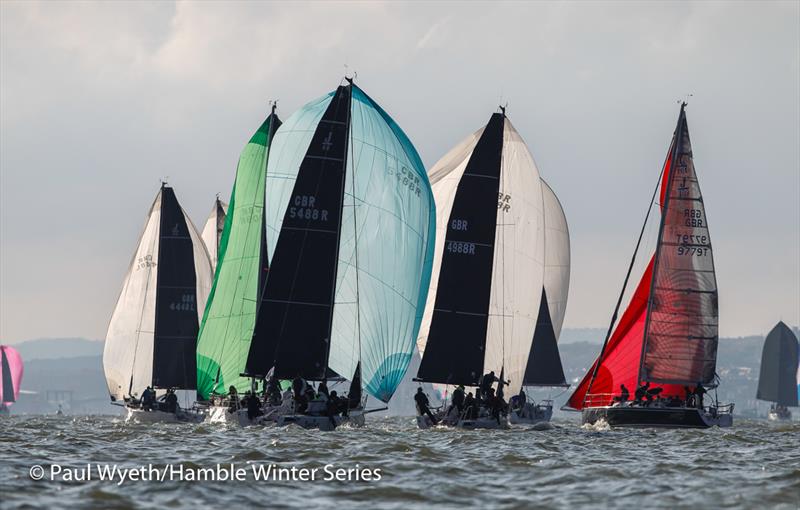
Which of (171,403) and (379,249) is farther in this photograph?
(171,403)

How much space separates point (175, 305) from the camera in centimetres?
6231

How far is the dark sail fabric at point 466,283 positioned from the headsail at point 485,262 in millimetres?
32

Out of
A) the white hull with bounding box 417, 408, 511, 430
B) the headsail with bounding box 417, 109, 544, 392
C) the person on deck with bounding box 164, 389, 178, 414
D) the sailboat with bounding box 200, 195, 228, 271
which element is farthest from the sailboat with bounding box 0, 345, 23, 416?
the white hull with bounding box 417, 408, 511, 430

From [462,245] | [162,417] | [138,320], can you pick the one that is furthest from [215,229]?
[462,245]

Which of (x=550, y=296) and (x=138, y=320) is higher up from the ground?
(x=550, y=296)

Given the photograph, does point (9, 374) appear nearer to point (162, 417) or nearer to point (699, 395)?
point (162, 417)

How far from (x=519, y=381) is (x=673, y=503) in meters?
30.1

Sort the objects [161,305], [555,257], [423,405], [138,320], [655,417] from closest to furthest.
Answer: [423,405]
[655,417]
[161,305]
[138,320]
[555,257]

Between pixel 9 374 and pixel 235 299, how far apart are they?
93536 mm

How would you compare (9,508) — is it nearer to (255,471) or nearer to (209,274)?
(255,471)

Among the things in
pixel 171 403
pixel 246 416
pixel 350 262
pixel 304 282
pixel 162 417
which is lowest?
pixel 162 417

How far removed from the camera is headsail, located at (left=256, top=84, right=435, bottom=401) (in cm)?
4397

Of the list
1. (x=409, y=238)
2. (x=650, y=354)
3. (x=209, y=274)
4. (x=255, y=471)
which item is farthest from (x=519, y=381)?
(x=255, y=471)

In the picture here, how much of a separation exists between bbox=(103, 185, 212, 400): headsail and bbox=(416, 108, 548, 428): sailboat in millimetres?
12507
